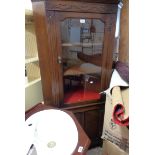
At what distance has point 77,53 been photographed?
131 centimetres

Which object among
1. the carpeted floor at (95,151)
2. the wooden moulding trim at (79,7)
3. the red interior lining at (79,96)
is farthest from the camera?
the carpeted floor at (95,151)

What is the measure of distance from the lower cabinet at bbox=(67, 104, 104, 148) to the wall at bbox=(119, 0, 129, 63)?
0.48 m

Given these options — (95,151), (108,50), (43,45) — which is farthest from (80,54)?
(95,151)

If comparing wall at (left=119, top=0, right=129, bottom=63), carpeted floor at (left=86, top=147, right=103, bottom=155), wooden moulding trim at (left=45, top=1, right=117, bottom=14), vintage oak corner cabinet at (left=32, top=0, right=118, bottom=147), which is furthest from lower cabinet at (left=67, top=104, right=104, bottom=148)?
wooden moulding trim at (left=45, top=1, right=117, bottom=14)

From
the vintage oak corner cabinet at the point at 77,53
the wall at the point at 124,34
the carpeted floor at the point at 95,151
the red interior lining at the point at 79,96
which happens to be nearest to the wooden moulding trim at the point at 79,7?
the vintage oak corner cabinet at the point at 77,53

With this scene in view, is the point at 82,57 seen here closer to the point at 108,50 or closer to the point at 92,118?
the point at 108,50

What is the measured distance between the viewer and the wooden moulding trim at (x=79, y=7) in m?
1.01

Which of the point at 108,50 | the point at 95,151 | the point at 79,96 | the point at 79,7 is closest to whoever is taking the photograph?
the point at 79,7

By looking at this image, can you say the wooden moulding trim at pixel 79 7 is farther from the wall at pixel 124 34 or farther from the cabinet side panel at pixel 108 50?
the wall at pixel 124 34

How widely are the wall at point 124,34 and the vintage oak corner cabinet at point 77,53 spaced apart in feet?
0.76

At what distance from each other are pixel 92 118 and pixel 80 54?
0.57m

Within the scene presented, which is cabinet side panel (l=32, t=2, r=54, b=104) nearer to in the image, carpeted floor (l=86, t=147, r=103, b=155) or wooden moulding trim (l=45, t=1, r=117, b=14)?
wooden moulding trim (l=45, t=1, r=117, b=14)
